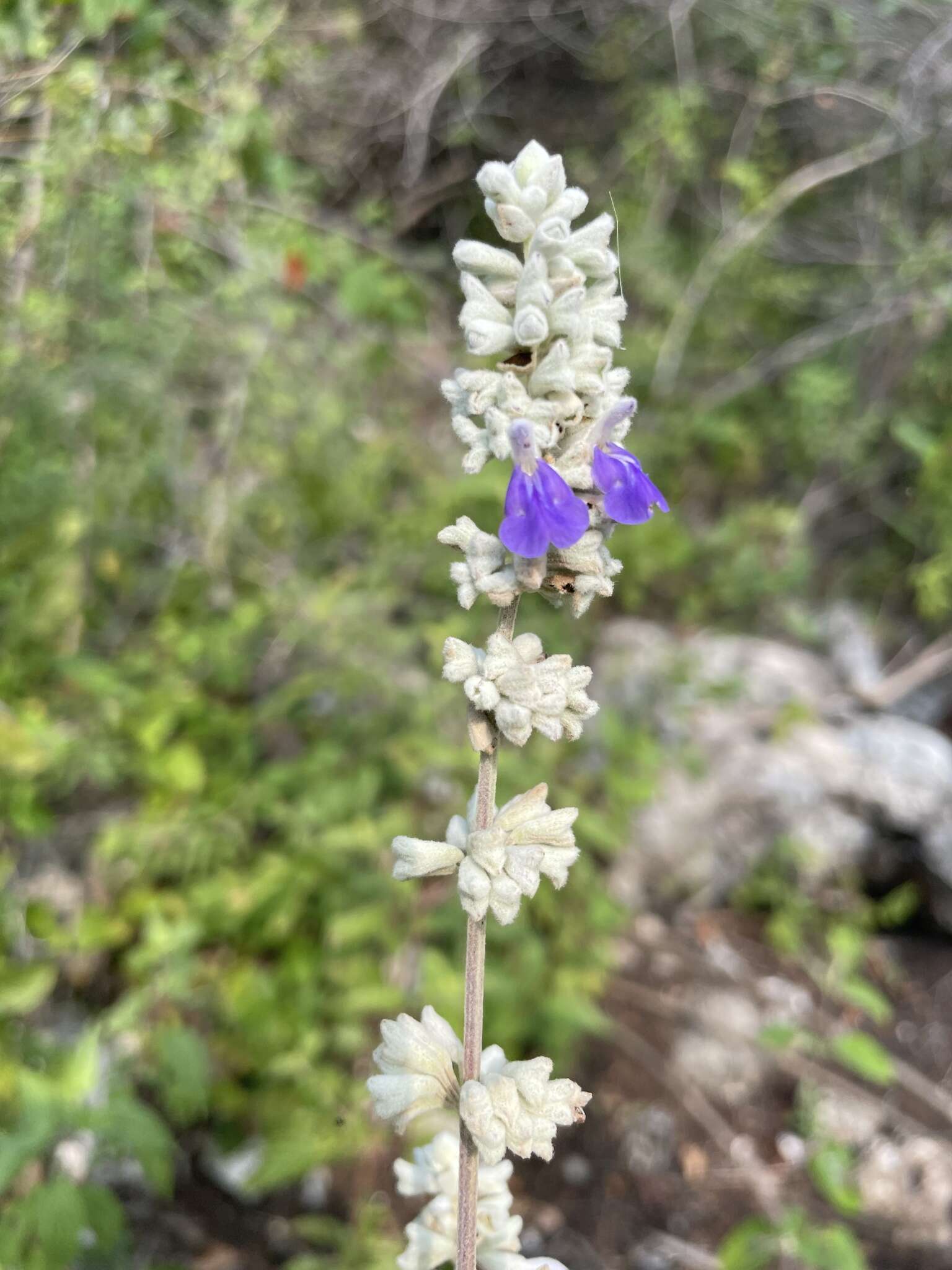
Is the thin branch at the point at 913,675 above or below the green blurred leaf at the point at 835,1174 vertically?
above

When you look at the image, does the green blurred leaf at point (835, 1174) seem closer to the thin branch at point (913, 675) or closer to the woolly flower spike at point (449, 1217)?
the woolly flower spike at point (449, 1217)

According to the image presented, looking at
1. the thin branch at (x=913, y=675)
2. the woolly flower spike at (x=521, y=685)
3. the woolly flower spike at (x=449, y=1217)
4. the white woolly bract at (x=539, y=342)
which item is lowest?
the woolly flower spike at (x=449, y=1217)

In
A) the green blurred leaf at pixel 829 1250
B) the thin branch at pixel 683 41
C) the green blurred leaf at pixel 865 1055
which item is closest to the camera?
the green blurred leaf at pixel 829 1250

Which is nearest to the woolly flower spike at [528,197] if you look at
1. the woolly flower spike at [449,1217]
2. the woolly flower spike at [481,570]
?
the woolly flower spike at [481,570]

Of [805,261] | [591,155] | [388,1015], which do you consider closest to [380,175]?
[591,155]

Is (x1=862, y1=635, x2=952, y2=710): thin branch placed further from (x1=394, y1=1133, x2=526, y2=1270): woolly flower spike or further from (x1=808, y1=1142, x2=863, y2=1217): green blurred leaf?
(x1=394, y1=1133, x2=526, y2=1270): woolly flower spike

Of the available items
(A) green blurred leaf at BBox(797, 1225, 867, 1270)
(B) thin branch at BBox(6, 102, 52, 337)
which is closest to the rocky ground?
(A) green blurred leaf at BBox(797, 1225, 867, 1270)

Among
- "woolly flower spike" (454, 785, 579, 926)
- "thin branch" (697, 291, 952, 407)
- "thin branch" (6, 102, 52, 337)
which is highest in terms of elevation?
"thin branch" (697, 291, 952, 407)
